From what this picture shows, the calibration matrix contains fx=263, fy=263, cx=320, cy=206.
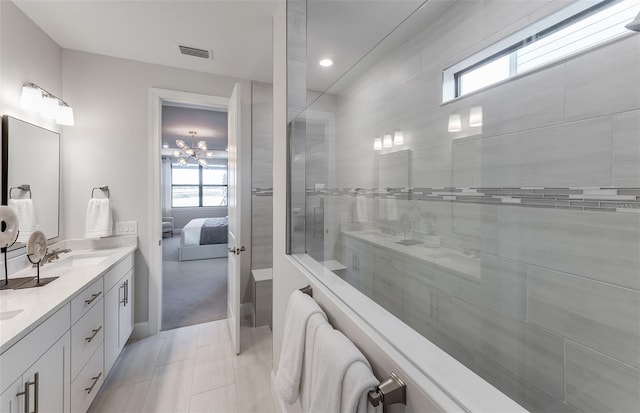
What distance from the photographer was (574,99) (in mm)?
987

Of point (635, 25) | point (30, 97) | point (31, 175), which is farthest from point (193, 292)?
point (635, 25)

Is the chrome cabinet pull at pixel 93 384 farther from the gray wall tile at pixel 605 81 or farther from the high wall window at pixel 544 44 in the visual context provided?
the gray wall tile at pixel 605 81

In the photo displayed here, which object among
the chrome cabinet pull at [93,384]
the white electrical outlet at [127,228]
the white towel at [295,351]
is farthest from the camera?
the white electrical outlet at [127,228]

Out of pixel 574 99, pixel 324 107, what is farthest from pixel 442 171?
pixel 324 107

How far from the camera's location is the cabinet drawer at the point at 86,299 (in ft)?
4.60

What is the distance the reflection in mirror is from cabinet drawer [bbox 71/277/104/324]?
0.58 m

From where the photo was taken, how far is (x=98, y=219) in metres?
2.24

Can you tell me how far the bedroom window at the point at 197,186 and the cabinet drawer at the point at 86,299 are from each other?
7.08 metres

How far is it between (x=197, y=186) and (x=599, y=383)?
8.93m

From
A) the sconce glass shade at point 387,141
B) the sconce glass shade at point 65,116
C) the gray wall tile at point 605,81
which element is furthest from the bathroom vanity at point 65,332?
the gray wall tile at point 605,81

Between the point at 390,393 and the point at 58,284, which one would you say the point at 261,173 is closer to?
the point at 58,284

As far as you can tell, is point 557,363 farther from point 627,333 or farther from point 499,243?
point 499,243

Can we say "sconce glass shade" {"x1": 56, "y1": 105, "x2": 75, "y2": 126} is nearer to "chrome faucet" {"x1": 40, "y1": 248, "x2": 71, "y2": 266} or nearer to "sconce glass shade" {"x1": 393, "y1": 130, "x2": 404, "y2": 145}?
"chrome faucet" {"x1": 40, "y1": 248, "x2": 71, "y2": 266}

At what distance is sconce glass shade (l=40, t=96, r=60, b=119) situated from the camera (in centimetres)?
190
